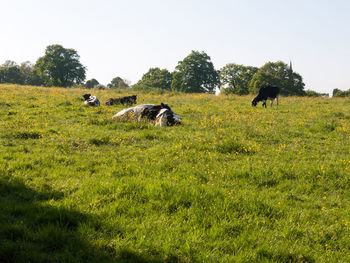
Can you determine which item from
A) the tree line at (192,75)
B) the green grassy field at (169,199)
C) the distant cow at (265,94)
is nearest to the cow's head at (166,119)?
the green grassy field at (169,199)

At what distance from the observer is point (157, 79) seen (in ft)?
270

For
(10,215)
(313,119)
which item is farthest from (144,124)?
(313,119)

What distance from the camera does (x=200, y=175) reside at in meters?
5.45

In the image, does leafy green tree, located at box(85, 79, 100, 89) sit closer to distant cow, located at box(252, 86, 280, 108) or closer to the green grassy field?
distant cow, located at box(252, 86, 280, 108)

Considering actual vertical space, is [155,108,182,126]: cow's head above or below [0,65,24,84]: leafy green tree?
below

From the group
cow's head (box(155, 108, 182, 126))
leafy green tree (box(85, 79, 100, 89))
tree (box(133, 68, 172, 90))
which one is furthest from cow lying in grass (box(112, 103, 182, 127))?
leafy green tree (box(85, 79, 100, 89))

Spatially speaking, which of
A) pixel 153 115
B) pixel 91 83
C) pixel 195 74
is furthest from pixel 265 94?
pixel 91 83

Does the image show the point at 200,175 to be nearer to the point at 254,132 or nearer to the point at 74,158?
the point at 74,158

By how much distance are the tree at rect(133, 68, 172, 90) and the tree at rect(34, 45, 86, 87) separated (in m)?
24.2

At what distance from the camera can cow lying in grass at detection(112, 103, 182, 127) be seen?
431 inches

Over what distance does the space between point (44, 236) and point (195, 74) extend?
6423 cm

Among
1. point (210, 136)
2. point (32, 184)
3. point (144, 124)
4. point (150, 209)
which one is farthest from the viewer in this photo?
point (144, 124)

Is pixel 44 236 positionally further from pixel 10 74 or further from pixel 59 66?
pixel 10 74

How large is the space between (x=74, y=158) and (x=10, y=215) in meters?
2.80
